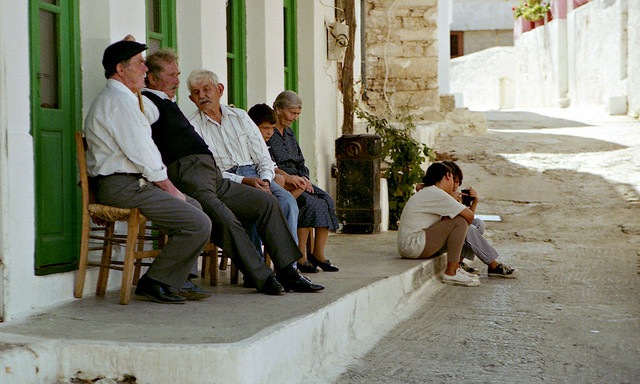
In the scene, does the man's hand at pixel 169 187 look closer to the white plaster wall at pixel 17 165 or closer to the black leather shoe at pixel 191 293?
the black leather shoe at pixel 191 293

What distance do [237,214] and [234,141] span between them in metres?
0.64

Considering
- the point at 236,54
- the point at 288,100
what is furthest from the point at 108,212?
the point at 236,54

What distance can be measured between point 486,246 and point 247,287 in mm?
2575

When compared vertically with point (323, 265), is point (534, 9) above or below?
above

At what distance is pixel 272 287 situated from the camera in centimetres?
461

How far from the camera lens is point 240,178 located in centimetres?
520

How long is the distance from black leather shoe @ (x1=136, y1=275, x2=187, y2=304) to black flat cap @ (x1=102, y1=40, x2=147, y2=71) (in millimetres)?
1148

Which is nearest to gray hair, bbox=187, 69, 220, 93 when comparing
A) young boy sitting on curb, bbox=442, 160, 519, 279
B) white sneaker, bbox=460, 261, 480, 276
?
young boy sitting on curb, bbox=442, 160, 519, 279

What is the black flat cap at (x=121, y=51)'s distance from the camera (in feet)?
13.9

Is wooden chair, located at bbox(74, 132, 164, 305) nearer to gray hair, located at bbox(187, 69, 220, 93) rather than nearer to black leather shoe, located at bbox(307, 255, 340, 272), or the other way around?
gray hair, located at bbox(187, 69, 220, 93)

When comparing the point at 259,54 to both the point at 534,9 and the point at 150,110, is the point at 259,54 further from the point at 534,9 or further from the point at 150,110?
the point at 534,9

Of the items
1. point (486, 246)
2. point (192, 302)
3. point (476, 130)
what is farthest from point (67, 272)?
point (476, 130)

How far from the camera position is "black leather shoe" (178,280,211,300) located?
4.41 m

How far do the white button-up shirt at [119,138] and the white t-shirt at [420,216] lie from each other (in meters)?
2.84
